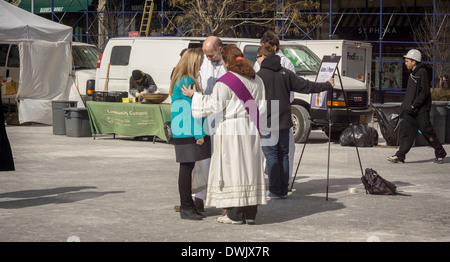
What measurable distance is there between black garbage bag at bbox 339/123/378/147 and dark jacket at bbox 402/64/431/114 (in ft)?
8.42

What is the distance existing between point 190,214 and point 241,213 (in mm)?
563

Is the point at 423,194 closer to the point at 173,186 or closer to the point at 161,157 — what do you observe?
the point at 173,186

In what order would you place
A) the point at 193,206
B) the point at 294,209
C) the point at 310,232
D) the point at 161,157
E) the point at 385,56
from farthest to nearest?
the point at 385,56 → the point at 161,157 → the point at 294,209 → the point at 193,206 → the point at 310,232

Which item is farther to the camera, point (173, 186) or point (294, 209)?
point (173, 186)

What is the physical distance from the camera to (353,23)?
33625mm

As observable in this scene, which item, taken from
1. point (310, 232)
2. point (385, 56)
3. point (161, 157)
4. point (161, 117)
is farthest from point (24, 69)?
point (385, 56)

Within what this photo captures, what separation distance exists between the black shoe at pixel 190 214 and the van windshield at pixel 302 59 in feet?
31.0

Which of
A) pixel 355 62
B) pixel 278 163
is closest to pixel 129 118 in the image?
pixel 278 163

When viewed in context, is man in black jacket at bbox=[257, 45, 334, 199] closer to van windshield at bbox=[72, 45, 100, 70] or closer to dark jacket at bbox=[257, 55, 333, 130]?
dark jacket at bbox=[257, 55, 333, 130]

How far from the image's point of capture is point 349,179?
11.3 m

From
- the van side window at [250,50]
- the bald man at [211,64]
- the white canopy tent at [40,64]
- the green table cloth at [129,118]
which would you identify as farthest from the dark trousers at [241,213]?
the white canopy tent at [40,64]

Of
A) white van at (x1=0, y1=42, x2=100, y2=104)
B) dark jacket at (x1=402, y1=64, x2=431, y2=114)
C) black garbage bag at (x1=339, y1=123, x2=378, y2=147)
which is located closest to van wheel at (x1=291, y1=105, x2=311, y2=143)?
black garbage bag at (x1=339, y1=123, x2=378, y2=147)

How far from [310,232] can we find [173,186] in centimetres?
325

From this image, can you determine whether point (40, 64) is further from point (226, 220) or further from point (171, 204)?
point (226, 220)
